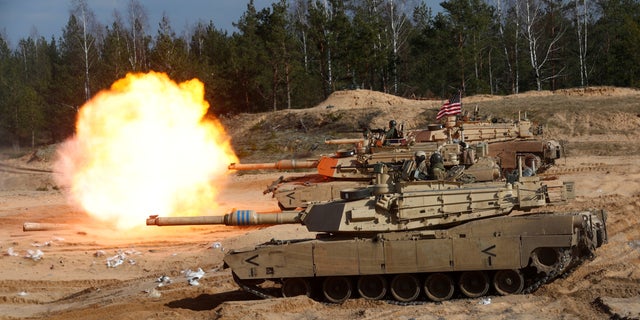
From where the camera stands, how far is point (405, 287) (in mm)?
15133

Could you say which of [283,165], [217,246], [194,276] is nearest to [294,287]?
[194,276]

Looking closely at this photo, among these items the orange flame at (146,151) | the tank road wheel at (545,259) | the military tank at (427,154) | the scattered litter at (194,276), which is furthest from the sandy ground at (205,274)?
the military tank at (427,154)

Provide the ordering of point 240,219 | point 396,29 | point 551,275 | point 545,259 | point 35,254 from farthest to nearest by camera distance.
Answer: point 396,29 → point 35,254 → point 240,219 → point 545,259 → point 551,275

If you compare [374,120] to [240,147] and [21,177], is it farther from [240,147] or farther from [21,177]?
[21,177]

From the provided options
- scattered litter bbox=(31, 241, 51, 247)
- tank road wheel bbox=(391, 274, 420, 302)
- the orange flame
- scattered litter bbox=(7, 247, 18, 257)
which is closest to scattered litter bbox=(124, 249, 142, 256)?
scattered litter bbox=(31, 241, 51, 247)

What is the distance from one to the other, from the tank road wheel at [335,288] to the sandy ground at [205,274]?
1.21 ft

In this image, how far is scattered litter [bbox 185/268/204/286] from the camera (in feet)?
60.1

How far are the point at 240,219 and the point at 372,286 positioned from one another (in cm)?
288

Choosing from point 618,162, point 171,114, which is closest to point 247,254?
point 171,114

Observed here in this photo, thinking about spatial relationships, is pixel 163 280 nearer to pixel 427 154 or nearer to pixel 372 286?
pixel 372 286

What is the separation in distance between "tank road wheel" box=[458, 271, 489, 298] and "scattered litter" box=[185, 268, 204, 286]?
6371 millimetres

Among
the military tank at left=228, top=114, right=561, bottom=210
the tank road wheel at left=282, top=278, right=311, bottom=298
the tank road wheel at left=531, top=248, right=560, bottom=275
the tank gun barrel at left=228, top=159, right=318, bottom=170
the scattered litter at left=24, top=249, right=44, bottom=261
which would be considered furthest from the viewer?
the tank gun barrel at left=228, top=159, right=318, bottom=170

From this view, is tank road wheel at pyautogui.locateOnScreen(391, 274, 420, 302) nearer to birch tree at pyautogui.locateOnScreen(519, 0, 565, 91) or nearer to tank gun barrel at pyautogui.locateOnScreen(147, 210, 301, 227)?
tank gun barrel at pyautogui.locateOnScreen(147, 210, 301, 227)

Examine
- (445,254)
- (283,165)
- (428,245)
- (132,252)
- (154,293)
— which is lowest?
(154,293)
